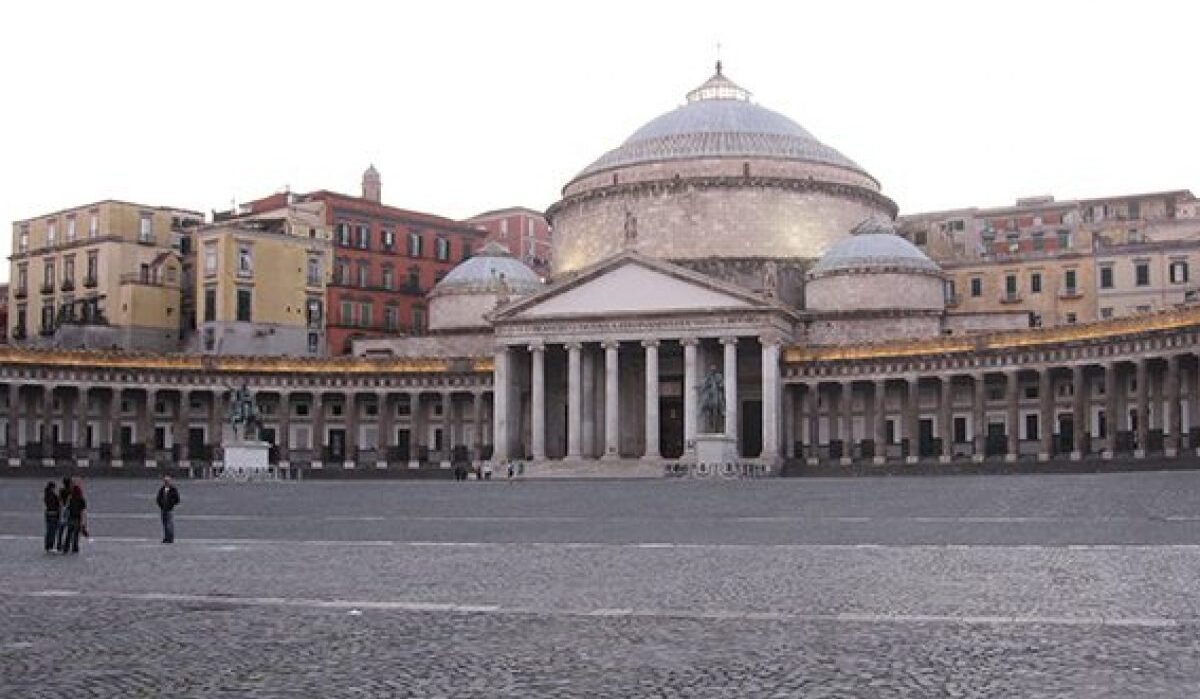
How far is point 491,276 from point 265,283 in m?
15.0

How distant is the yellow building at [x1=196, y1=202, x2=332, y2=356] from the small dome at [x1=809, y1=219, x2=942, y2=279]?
1379 inches

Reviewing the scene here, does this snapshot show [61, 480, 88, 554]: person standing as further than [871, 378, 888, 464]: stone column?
No

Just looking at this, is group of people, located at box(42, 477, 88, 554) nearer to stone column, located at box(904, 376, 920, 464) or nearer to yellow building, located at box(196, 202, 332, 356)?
stone column, located at box(904, 376, 920, 464)

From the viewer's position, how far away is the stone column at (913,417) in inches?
3290

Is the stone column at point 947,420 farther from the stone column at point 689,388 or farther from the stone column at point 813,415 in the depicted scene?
the stone column at point 689,388

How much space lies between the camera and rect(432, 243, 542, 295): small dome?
333ft

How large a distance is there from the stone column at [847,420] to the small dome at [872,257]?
7563 mm

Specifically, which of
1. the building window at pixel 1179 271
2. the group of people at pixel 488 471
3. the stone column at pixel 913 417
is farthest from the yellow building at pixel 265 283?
the building window at pixel 1179 271

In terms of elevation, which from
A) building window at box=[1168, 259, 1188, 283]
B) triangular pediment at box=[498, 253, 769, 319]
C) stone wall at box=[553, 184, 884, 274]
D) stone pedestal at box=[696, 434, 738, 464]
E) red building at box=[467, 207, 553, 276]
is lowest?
stone pedestal at box=[696, 434, 738, 464]

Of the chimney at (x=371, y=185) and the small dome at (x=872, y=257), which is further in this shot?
the chimney at (x=371, y=185)

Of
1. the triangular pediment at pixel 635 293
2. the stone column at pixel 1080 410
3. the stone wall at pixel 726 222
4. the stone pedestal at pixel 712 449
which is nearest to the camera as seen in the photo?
the stone pedestal at pixel 712 449

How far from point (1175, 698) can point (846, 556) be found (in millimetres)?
13635

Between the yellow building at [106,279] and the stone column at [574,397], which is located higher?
the yellow building at [106,279]

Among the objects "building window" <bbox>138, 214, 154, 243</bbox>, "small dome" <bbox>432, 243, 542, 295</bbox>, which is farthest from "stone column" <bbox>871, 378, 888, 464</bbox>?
"building window" <bbox>138, 214, 154, 243</bbox>
